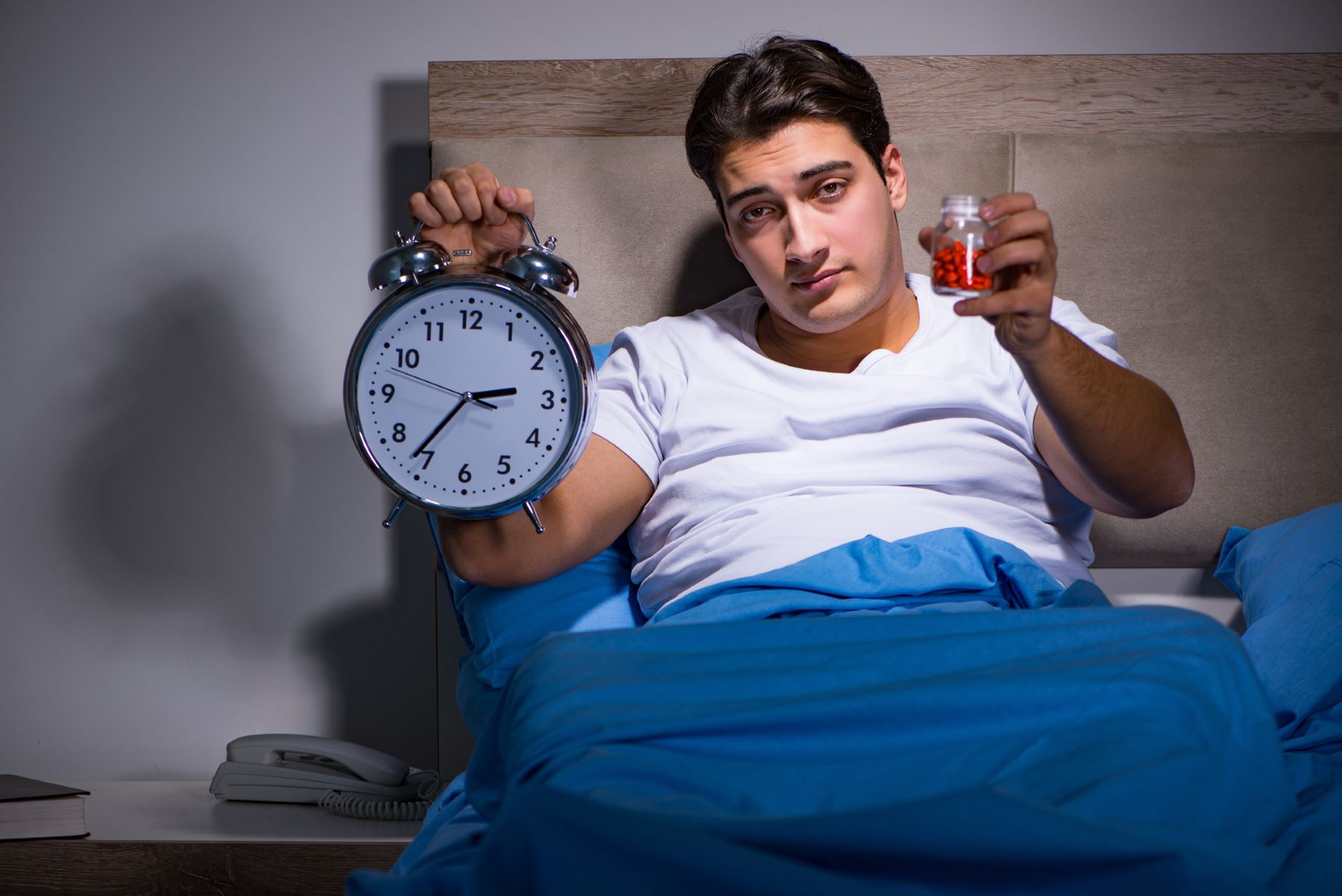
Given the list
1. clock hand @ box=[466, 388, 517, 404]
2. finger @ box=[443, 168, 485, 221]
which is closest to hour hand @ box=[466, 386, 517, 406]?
clock hand @ box=[466, 388, 517, 404]

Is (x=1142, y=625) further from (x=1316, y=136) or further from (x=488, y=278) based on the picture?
(x=1316, y=136)

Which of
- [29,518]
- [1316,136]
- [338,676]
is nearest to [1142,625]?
[1316,136]

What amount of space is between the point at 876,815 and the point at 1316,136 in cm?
153

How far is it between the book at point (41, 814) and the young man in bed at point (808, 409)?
595 mm

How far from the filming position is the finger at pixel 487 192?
1.28 metres

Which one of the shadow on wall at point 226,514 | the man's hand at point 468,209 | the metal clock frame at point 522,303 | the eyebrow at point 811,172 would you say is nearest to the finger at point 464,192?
the man's hand at point 468,209

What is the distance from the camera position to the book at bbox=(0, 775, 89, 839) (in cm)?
137

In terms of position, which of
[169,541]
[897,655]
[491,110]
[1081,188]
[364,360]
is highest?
[491,110]

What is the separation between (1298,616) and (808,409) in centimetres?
62

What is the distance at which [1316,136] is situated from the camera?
1.70m

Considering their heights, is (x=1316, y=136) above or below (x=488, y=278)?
above

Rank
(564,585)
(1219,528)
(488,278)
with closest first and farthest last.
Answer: (488,278), (564,585), (1219,528)

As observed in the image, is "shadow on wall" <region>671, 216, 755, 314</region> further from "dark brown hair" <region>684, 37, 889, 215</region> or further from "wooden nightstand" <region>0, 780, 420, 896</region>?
"wooden nightstand" <region>0, 780, 420, 896</region>

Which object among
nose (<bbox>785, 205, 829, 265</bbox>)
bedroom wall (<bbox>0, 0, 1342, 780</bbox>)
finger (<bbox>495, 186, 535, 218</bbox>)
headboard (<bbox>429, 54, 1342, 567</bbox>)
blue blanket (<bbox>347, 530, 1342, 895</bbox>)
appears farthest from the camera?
bedroom wall (<bbox>0, 0, 1342, 780</bbox>)
